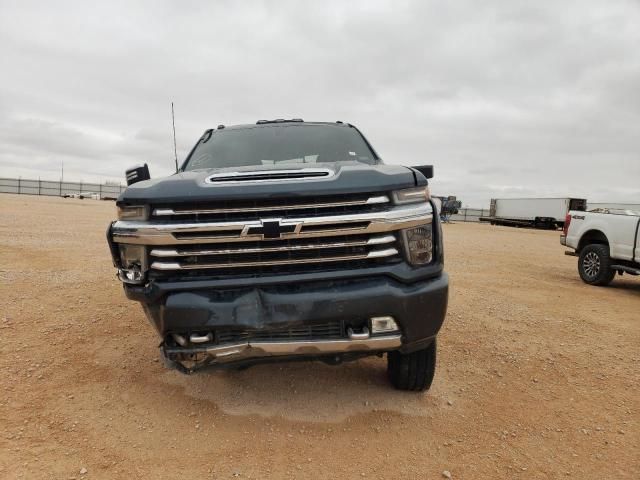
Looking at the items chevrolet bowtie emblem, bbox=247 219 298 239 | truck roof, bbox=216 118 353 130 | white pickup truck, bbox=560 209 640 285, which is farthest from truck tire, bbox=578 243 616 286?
chevrolet bowtie emblem, bbox=247 219 298 239

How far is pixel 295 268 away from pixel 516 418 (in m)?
1.82

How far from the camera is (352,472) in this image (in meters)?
2.37

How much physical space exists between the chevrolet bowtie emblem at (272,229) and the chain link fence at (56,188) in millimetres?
57001

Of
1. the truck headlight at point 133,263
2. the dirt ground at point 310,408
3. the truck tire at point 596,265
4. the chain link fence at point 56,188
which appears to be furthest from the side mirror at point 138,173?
the chain link fence at point 56,188

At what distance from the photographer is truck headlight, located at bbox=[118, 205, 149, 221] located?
263 cm

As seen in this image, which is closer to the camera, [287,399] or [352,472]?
[352,472]

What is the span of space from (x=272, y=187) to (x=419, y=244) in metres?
0.94

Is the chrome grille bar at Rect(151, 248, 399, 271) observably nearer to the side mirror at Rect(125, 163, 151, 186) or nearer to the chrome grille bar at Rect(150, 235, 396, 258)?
the chrome grille bar at Rect(150, 235, 396, 258)

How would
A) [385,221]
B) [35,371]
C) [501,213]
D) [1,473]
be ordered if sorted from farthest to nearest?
[501,213]
[35,371]
[385,221]
[1,473]

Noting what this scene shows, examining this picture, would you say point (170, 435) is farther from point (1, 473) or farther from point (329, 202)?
point (329, 202)

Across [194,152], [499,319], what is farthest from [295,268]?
[499,319]

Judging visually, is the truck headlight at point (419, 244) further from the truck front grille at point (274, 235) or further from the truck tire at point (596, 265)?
the truck tire at point (596, 265)

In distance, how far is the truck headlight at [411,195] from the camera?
2.62m

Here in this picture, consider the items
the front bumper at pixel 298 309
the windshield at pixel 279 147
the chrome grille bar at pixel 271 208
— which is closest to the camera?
the front bumper at pixel 298 309
